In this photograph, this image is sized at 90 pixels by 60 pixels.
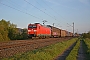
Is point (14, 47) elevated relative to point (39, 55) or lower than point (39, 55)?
elevated

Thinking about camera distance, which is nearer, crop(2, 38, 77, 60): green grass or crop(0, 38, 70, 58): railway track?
crop(2, 38, 77, 60): green grass

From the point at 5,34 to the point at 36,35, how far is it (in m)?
10.5

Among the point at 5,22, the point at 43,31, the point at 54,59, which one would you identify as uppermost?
the point at 5,22

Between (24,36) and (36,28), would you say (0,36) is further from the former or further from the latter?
(24,36)

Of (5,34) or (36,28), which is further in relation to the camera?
(5,34)

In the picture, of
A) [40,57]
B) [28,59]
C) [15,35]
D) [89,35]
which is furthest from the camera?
[89,35]

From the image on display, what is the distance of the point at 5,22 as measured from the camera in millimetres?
66562

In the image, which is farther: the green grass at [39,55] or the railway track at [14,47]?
the railway track at [14,47]

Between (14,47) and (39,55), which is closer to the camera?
(39,55)

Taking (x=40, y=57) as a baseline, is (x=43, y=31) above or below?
A: above

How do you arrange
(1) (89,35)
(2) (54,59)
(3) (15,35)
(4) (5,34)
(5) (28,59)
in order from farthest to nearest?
(1) (89,35), (3) (15,35), (4) (5,34), (2) (54,59), (5) (28,59)

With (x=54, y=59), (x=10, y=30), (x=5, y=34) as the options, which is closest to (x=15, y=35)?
(x=10, y=30)

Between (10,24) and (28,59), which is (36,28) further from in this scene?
(28,59)

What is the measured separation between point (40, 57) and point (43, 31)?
38031 mm
